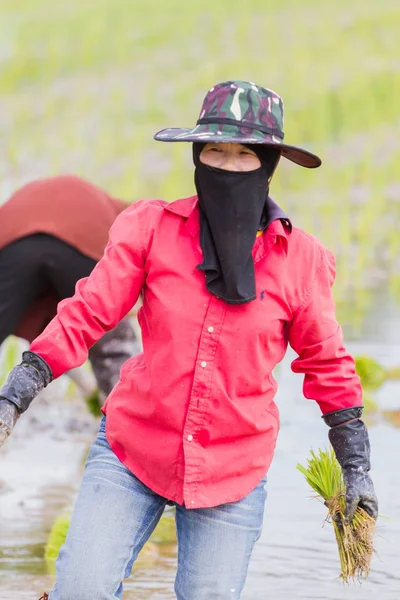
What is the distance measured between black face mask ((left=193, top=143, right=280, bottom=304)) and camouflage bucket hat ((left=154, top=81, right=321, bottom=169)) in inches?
2.6

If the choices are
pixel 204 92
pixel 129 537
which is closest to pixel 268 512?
pixel 129 537

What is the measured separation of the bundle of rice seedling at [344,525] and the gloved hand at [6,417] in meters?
0.77

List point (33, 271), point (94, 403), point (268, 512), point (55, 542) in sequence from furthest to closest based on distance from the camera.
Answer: point (94, 403) < point (268, 512) < point (33, 271) < point (55, 542)

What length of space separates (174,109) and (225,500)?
38.2 feet

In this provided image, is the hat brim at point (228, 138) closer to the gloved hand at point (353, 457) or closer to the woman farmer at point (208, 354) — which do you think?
the woman farmer at point (208, 354)

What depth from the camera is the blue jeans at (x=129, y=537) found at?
122 inches

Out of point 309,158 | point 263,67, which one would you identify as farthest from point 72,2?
point 309,158

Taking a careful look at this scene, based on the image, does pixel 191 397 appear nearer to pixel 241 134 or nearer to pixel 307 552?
pixel 241 134

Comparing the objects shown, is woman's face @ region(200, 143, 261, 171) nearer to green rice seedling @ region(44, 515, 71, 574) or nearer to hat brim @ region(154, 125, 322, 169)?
hat brim @ region(154, 125, 322, 169)

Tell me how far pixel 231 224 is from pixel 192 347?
0.32 meters

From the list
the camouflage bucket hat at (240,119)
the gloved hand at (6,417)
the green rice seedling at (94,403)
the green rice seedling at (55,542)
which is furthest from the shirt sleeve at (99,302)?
the green rice seedling at (94,403)

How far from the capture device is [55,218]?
5098 mm

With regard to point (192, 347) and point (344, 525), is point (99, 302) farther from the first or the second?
point (344, 525)

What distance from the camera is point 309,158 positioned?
3.38 meters
